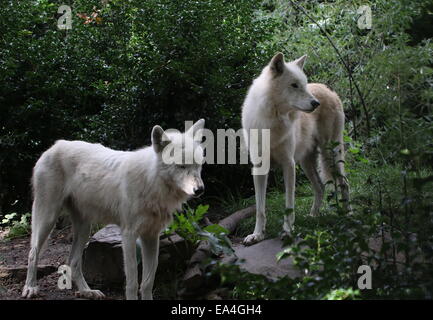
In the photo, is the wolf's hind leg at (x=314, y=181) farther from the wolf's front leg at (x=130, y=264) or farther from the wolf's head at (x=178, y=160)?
the wolf's front leg at (x=130, y=264)

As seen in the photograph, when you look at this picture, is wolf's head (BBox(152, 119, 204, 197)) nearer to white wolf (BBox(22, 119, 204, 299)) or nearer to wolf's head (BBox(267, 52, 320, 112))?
white wolf (BBox(22, 119, 204, 299))

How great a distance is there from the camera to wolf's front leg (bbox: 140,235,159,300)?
4.28 m

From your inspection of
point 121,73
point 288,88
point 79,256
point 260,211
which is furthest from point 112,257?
point 121,73

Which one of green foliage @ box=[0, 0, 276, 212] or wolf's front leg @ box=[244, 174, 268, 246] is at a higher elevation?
green foliage @ box=[0, 0, 276, 212]

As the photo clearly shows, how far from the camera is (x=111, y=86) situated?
6.72 meters

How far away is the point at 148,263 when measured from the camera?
434cm

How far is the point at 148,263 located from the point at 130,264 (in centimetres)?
21

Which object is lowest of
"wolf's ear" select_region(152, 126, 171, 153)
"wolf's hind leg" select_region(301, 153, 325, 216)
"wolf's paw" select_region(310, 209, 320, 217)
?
"wolf's paw" select_region(310, 209, 320, 217)

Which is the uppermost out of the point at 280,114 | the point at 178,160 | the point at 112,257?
the point at 280,114

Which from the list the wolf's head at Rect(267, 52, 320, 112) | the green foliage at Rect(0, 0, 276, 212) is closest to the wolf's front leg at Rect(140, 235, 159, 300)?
the wolf's head at Rect(267, 52, 320, 112)

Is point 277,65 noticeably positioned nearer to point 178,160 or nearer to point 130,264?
point 178,160

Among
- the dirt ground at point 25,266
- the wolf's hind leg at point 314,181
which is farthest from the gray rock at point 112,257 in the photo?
the wolf's hind leg at point 314,181

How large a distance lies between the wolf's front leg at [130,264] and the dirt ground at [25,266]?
0.65 meters

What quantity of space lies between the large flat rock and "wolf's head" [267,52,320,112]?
4.47 feet
